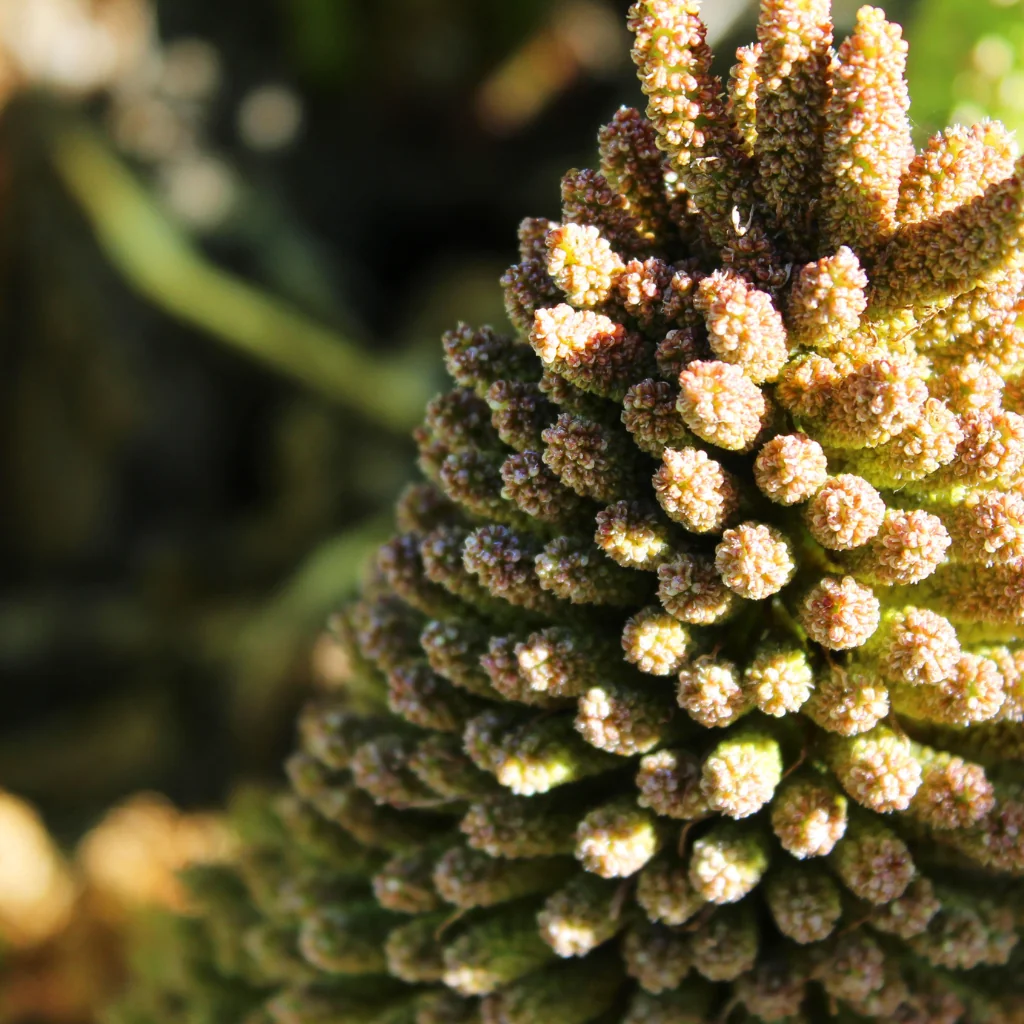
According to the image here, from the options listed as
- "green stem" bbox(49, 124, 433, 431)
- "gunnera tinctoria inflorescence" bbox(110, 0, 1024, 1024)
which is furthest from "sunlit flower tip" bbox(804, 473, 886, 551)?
"green stem" bbox(49, 124, 433, 431)

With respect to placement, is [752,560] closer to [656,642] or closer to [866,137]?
[656,642]

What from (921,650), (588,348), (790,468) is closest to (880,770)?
(921,650)

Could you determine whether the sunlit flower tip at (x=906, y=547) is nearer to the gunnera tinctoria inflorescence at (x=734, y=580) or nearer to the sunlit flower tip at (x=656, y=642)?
the gunnera tinctoria inflorescence at (x=734, y=580)


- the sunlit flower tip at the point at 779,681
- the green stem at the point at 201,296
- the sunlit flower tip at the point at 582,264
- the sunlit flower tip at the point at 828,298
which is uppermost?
the green stem at the point at 201,296

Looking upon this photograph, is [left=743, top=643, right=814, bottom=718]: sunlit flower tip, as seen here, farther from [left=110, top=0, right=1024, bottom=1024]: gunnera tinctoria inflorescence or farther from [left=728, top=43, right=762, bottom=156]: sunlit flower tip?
[left=728, top=43, right=762, bottom=156]: sunlit flower tip

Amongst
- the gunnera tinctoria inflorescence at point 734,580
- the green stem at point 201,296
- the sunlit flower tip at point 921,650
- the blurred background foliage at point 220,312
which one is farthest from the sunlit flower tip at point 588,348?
the green stem at point 201,296

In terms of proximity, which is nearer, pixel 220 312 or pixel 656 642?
pixel 656 642
